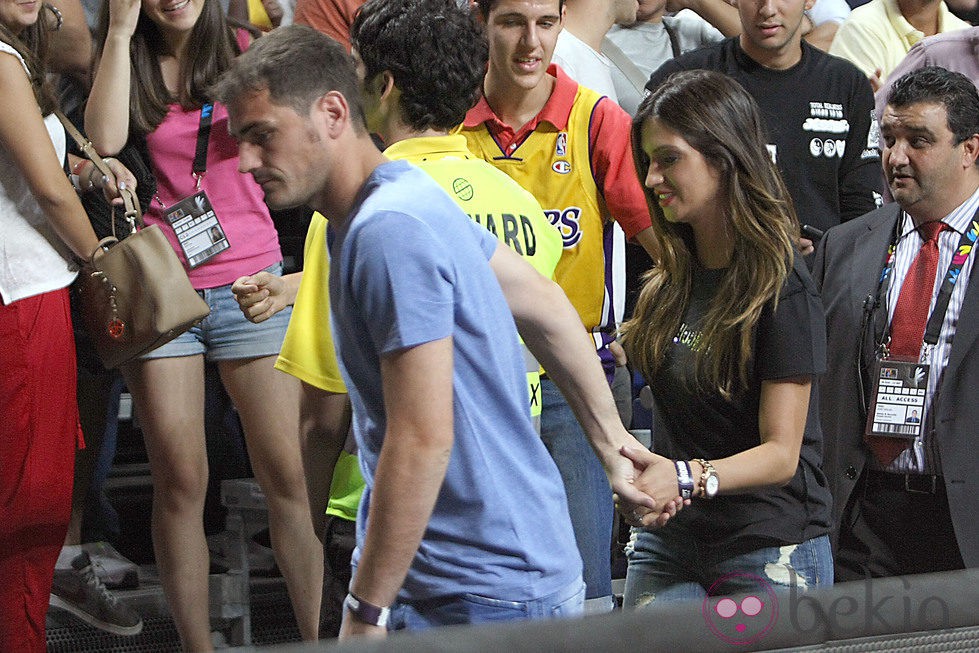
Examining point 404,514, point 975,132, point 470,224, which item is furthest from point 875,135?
point 404,514

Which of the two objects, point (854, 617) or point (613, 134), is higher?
point (613, 134)

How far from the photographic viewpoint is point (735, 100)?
2.76 metres

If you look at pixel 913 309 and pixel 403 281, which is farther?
pixel 913 309

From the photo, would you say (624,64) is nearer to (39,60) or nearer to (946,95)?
(946,95)

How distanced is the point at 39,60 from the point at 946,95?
98.4 inches

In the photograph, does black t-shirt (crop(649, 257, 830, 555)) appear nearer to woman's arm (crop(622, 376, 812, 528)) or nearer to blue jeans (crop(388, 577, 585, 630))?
woman's arm (crop(622, 376, 812, 528))

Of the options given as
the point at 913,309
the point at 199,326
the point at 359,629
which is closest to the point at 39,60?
the point at 199,326

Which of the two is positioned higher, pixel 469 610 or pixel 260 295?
pixel 260 295

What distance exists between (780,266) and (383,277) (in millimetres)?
1042

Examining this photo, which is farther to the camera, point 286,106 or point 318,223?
point 318,223

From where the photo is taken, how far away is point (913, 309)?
12.1ft

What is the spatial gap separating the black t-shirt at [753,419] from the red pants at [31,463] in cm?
154

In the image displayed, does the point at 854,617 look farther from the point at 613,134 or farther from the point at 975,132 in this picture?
the point at 975,132

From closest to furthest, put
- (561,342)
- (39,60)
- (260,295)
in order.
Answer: (561,342) < (260,295) < (39,60)
